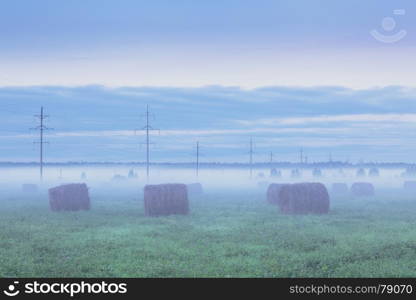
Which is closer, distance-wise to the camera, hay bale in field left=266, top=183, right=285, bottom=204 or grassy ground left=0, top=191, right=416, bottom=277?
grassy ground left=0, top=191, right=416, bottom=277

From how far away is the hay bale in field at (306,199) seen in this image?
3316 cm

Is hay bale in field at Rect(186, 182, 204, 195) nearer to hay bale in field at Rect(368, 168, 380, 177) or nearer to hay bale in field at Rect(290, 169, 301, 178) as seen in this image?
hay bale in field at Rect(290, 169, 301, 178)

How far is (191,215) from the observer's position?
32312 mm

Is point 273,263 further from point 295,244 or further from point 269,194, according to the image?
point 269,194

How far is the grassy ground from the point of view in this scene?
15.8 metres

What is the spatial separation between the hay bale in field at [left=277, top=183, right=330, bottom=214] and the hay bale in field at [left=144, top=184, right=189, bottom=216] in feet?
23.0

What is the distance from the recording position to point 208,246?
65.8ft

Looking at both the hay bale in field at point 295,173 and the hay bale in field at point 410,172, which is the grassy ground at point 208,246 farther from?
the hay bale in field at point 410,172

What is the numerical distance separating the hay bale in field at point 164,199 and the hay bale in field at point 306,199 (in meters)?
7.01

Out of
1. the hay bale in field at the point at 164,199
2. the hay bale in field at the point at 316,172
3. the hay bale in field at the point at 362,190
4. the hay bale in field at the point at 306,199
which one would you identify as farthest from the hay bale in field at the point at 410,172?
the hay bale in field at the point at 164,199

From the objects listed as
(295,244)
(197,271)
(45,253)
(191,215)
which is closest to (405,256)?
(295,244)

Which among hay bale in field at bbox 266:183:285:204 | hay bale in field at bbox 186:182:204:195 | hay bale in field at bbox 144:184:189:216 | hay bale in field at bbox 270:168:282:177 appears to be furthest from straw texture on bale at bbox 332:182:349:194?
hay bale in field at bbox 270:168:282:177

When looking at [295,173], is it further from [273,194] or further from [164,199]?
[164,199]

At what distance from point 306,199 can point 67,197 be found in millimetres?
15996
